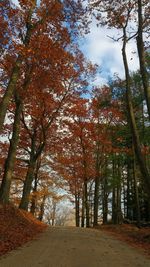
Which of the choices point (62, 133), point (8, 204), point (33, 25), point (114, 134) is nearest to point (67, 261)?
point (8, 204)

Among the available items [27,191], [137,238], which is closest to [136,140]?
[137,238]

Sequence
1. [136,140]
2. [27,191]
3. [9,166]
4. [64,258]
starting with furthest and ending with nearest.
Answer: [27,191], [9,166], [136,140], [64,258]

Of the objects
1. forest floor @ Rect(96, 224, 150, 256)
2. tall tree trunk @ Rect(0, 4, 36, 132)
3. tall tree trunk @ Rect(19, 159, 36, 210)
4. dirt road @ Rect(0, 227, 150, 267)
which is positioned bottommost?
dirt road @ Rect(0, 227, 150, 267)

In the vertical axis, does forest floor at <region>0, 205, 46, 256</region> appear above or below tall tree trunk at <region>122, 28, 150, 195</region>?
below

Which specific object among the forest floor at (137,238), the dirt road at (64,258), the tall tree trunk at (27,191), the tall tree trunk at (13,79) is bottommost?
the dirt road at (64,258)

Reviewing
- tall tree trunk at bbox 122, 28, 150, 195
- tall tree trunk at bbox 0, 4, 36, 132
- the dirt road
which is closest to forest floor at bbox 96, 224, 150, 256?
the dirt road

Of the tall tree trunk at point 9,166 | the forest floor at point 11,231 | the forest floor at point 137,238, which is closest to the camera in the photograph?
the forest floor at point 11,231

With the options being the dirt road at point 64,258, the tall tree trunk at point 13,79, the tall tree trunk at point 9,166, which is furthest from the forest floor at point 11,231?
the tall tree trunk at point 13,79

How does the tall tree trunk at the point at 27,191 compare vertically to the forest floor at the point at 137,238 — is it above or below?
above

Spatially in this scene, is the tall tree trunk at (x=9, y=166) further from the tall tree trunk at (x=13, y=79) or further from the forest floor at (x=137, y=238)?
the forest floor at (x=137, y=238)

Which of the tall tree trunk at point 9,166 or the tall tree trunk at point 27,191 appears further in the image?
the tall tree trunk at point 27,191

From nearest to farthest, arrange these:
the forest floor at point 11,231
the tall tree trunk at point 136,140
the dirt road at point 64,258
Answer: the dirt road at point 64,258 → the forest floor at point 11,231 → the tall tree trunk at point 136,140

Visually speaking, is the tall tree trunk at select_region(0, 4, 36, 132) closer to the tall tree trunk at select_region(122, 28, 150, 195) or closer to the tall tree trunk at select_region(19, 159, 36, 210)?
the tall tree trunk at select_region(122, 28, 150, 195)

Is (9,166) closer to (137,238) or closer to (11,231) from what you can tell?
(11,231)
